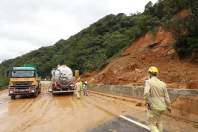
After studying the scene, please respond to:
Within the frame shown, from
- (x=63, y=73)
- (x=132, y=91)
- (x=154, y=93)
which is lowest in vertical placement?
(x=154, y=93)

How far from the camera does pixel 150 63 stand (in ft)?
150

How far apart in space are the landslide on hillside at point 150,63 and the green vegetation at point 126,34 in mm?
1598

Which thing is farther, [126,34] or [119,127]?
[126,34]

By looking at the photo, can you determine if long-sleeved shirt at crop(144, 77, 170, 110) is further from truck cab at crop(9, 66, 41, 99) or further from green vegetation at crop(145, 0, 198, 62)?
truck cab at crop(9, 66, 41, 99)

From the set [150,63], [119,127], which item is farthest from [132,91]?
[150,63]

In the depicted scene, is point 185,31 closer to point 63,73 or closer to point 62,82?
point 63,73

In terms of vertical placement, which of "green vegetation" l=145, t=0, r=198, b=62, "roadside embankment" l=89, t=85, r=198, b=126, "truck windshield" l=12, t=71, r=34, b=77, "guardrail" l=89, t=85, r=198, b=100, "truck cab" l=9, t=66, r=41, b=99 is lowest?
"roadside embankment" l=89, t=85, r=198, b=126

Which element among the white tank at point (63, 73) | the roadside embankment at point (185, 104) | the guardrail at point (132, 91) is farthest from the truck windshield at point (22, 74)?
the roadside embankment at point (185, 104)

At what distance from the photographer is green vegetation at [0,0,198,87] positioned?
121 ft

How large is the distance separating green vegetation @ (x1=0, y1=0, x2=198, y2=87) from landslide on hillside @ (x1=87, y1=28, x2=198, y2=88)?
5.24 feet

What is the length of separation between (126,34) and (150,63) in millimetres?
34186

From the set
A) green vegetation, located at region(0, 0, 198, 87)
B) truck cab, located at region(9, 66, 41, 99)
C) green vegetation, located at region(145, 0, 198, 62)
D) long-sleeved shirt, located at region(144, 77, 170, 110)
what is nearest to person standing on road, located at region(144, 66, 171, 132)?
long-sleeved shirt, located at region(144, 77, 170, 110)

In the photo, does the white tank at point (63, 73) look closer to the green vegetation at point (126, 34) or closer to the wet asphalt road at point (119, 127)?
the green vegetation at point (126, 34)

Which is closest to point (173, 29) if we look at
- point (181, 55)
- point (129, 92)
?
point (181, 55)
